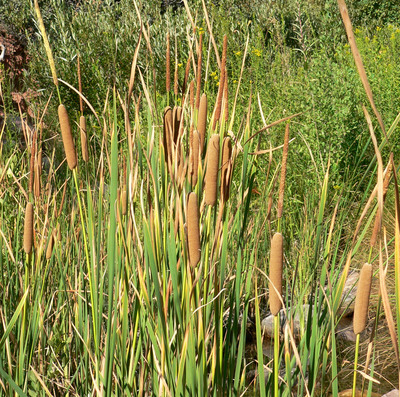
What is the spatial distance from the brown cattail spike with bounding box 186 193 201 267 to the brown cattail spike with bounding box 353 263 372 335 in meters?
0.24

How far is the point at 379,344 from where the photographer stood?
2.98m

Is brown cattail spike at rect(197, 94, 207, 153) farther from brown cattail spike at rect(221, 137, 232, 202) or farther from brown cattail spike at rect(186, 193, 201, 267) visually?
brown cattail spike at rect(186, 193, 201, 267)

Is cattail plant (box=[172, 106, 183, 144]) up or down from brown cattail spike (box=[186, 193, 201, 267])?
up

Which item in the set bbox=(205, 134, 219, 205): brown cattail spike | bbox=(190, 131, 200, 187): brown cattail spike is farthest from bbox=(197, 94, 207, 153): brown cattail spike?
bbox=(205, 134, 219, 205): brown cattail spike

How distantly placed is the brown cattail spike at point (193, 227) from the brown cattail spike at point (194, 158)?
0.87 feet

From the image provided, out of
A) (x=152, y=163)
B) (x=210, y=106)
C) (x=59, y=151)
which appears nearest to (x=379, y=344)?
(x=210, y=106)

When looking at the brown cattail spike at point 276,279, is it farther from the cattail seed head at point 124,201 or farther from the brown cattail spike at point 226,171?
the cattail seed head at point 124,201

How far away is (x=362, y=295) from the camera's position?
812mm

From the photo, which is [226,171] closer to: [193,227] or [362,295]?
[193,227]

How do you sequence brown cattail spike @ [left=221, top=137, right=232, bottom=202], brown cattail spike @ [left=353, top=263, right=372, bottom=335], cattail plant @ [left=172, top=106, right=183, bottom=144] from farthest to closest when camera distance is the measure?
cattail plant @ [left=172, top=106, right=183, bottom=144], brown cattail spike @ [left=221, top=137, right=232, bottom=202], brown cattail spike @ [left=353, top=263, right=372, bottom=335]

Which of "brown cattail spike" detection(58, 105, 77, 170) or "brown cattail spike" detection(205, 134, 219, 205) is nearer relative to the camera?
"brown cattail spike" detection(205, 134, 219, 205)

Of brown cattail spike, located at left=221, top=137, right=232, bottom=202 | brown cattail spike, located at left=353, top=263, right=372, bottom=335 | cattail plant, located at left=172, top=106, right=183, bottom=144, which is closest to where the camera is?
brown cattail spike, located at left=353, top=263, right=372, bottom=335

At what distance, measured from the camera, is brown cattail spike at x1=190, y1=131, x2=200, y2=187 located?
1.09 meters

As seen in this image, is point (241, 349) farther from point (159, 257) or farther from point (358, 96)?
point (358, 96)
